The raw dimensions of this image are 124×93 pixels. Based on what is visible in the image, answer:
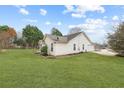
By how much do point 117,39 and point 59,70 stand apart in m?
1.72

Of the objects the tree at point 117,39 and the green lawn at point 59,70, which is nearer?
the green lawn at point 59,70

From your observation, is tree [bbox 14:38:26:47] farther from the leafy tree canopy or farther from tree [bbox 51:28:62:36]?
tree [bbox 51:28:62:36]

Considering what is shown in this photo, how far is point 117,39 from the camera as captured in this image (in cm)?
447

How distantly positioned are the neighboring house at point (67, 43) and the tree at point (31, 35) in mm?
98

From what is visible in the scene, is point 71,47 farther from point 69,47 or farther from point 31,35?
point 31,35

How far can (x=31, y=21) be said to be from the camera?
10.5 feet

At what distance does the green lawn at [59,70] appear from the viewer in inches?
110

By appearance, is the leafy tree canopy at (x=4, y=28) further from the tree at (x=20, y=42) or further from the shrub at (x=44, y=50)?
the shrub at (x=44, y=50)

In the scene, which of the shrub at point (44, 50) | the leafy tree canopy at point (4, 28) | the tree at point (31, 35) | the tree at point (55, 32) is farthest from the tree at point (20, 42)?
the tree at point (55, 32)

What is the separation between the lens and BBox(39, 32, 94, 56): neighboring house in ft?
11.4

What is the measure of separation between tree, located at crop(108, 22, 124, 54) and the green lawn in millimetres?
225

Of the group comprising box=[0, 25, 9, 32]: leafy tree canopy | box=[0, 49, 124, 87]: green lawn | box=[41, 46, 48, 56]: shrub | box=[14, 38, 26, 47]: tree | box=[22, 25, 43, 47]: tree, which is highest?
box=[0, 25, 9, 32]: leafy tree canopy

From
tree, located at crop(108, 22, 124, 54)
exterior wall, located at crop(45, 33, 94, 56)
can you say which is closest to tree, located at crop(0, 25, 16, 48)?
exterior wall, located at crop(45, 33, 94, 56)
